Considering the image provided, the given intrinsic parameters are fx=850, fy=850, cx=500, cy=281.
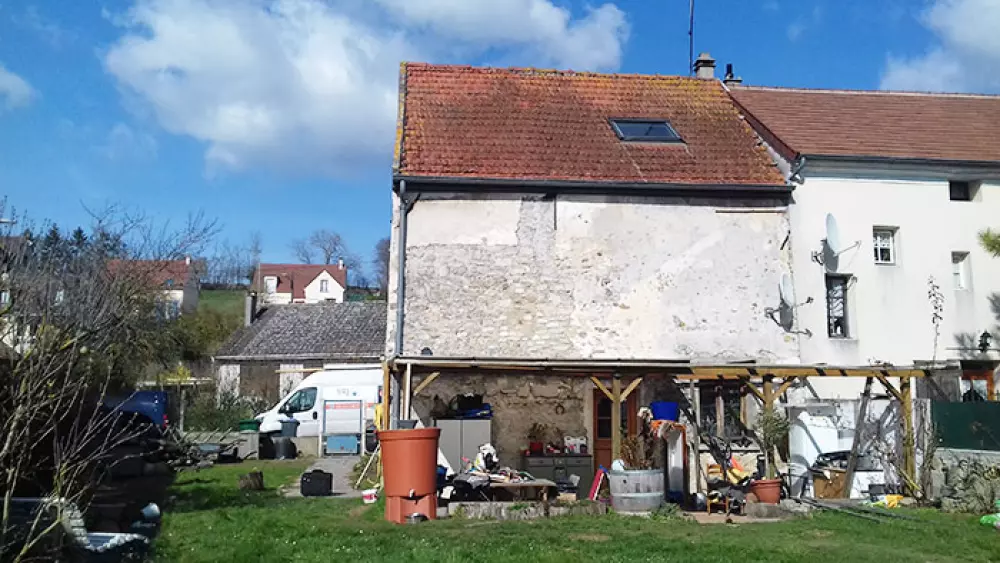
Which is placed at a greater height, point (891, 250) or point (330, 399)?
point (891, 250)

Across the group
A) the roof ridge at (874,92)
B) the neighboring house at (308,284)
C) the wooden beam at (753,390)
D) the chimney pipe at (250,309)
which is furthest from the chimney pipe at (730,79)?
the neighboring house at (308,284)

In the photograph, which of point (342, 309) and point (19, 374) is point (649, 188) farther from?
point (342, 309)

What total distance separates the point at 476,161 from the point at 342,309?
Result: 66.2 feet

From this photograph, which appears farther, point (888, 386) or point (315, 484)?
point (888, 386)

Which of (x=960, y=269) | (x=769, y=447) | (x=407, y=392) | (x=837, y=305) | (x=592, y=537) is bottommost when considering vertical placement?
(x=592, y=537)

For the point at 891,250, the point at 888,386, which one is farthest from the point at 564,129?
the point at 888,386

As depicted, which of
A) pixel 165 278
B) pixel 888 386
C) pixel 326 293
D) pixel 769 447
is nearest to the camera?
pixel 769 447

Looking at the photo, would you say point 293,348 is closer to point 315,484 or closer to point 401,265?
point 401,265

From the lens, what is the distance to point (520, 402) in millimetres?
16156

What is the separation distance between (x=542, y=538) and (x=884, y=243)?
11.2 metres

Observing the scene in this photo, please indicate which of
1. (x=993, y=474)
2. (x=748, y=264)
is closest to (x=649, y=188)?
(x=748, y=264)

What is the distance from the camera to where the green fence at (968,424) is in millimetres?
13773

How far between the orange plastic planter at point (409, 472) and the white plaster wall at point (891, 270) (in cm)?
858

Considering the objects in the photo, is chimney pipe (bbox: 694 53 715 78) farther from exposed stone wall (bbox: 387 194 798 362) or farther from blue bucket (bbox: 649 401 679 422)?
blue bucket (bbox: 649 401 679 422)
